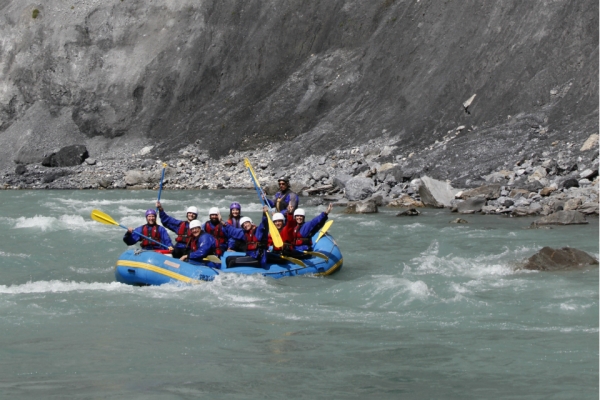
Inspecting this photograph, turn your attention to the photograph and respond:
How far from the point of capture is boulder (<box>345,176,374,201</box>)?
23.7 meters

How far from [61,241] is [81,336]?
8.61m

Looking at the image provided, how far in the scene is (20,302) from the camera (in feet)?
35.5

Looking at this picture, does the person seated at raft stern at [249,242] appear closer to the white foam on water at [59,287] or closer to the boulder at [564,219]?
the white foam on water at [59,287]

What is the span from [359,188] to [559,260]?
1131 centimetres

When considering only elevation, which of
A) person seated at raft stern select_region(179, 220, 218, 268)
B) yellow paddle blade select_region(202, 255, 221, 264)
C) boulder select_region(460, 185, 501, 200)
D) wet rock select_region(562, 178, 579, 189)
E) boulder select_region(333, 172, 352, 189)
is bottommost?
yellow paddle blade select_region(202, 255, 221, 264)

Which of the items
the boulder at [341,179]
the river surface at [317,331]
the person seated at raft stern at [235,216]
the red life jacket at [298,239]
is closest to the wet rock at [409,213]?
the river surface at [317,331]

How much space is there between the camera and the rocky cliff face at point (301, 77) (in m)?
26.7

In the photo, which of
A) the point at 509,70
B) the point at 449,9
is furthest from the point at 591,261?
the point at 449,9

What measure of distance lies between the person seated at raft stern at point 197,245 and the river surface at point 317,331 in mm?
546

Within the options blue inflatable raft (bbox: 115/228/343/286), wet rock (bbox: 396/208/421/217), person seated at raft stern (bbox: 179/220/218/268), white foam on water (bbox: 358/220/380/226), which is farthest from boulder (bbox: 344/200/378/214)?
person seated at raft stern (bbox: 179/220/218/268)

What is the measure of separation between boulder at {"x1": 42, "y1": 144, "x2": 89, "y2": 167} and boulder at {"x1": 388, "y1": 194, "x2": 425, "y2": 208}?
1752cm

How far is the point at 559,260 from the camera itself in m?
12.9

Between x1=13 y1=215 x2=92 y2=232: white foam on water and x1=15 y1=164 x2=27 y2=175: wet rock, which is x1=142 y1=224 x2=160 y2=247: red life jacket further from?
x1=15 y1=164 x2=27 y2=175: wet rock

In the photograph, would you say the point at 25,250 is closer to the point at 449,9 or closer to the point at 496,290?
the point at 496,290
